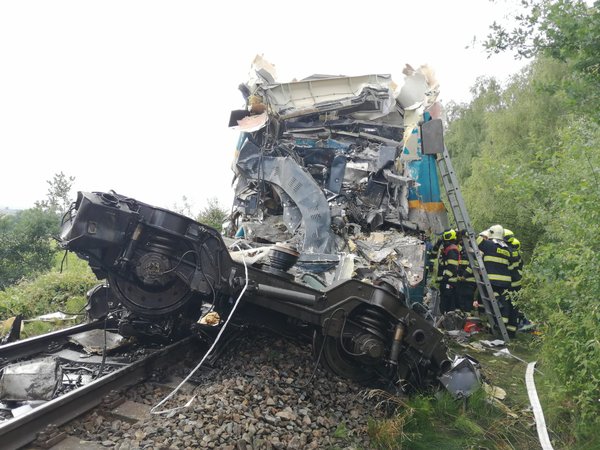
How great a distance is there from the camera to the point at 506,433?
4.13 m

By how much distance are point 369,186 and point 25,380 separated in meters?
5.92

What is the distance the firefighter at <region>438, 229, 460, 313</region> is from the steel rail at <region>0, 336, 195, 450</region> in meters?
5.81

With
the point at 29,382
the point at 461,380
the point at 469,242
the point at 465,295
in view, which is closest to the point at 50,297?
the point at 29,382

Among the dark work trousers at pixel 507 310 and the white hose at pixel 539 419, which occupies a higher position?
the dark work trousers at pixel 507 310

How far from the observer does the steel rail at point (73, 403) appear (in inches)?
116

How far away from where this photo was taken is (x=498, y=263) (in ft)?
27.0

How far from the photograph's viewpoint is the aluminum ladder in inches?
311

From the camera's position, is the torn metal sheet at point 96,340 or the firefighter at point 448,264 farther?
the firefighter at point 448,264

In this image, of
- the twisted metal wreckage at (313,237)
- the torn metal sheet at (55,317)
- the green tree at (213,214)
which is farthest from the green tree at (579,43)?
the green tree at (213,214)

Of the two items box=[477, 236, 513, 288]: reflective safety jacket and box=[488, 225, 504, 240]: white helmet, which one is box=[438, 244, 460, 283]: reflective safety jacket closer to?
box=[477, 236, 513, 288]: reflective safety jacket

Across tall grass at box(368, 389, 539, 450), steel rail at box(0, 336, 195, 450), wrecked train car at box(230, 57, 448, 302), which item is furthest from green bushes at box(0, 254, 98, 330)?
tall grass at box(368, 389, 539, 450)

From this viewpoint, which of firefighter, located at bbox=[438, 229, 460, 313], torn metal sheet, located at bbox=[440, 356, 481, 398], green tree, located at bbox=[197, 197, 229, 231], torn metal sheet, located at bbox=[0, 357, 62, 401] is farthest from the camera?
green tree, located at bbox=[197, 197, 229, 231]

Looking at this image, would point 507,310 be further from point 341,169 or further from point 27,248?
point 27,248

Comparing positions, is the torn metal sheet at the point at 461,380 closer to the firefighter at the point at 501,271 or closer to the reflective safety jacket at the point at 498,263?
the firefighter at the point at 501,271
